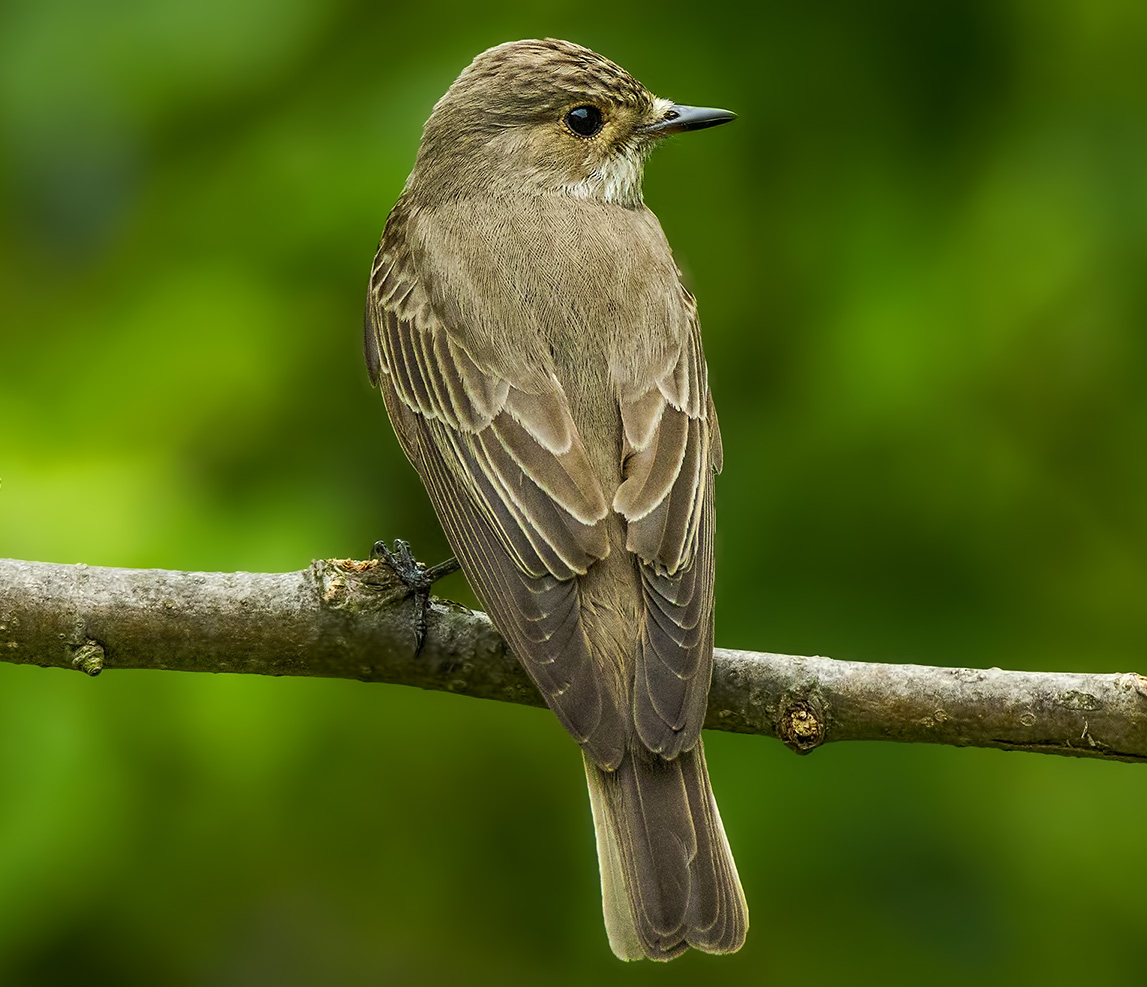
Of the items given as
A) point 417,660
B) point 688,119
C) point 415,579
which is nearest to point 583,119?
→ point 688,119

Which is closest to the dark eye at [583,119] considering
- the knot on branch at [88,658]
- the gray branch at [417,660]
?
the gray branch at [417,660]

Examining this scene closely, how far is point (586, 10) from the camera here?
5.18 meters

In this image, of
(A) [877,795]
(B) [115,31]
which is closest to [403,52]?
(B) [115,31]

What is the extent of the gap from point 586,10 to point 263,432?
165cm

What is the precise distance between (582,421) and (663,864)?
4.00 feet

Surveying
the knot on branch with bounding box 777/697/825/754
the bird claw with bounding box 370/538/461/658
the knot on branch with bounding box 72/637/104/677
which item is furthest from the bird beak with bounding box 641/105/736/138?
the knot on branch with bounding box 72/637/104/677

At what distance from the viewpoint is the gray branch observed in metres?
3.79

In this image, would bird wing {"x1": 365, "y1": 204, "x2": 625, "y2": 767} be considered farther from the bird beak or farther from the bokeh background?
the bird beak

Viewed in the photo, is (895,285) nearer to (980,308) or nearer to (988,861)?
(980,308)

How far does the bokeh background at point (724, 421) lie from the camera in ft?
15.1

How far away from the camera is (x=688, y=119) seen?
516cm

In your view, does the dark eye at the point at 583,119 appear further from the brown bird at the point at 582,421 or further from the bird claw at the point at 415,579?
the bird claw at the point at 415,579

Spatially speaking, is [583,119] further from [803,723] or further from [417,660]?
→ [803,723]

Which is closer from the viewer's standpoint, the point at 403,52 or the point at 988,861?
the point at 988,861
